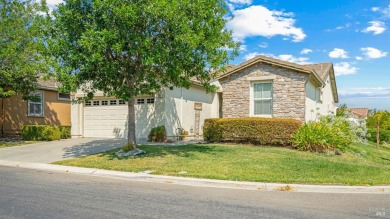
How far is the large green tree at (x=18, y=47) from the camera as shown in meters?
16.8

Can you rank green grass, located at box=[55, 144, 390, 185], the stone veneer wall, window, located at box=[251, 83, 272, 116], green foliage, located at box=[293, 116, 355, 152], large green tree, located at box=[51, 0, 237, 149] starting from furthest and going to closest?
1. window, located at box=[251, 83, 272, 116]
2. the stone veneer wall
3. green foliage, located at box=[293, 116, 355, 152]
4. large green tree, located at box=[51, 0, 237, 149]
5. green grass, located at box=[55, 144, 390, 185]

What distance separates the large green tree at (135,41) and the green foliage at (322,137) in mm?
5206

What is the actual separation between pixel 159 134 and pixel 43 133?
290 inches

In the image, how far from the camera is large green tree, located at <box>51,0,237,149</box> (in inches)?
398

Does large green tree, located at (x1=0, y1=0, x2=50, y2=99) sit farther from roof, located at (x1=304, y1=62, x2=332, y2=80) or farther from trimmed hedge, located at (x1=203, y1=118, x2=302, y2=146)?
roof, located at (x1=304, y1=62, x2=332, y2=80)

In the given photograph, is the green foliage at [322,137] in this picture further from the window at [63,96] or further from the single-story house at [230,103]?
the window at [63,96]

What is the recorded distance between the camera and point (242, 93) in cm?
1820

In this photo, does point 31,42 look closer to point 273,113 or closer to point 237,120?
point 237,120

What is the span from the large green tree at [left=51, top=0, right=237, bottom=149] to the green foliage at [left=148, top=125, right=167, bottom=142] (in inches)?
216

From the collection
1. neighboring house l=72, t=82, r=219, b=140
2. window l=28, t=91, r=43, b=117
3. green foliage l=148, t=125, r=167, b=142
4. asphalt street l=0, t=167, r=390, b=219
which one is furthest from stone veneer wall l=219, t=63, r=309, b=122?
window l=28, t=91, r=43, b=117

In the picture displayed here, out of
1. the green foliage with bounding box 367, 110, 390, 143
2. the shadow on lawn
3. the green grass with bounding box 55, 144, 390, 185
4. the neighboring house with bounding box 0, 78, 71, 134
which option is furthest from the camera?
the green foliage with bounding box 367, 110, 390, 143

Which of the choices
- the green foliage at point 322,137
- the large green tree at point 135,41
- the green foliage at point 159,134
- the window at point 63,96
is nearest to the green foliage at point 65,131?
the window at point 63,96

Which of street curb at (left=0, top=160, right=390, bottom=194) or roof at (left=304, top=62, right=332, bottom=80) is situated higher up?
roof at (left=304, top=62, right=332, bottom=80)

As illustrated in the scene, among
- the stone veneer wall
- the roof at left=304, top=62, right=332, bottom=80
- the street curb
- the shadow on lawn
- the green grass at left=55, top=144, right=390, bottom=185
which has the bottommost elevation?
the street curb
